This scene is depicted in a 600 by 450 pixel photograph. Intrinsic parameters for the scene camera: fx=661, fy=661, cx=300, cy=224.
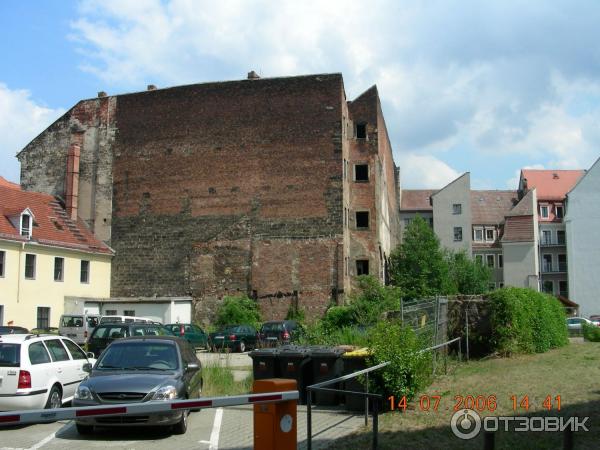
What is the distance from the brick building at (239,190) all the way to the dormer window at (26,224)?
7.93m

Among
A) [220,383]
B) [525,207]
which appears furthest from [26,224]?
[525,207]

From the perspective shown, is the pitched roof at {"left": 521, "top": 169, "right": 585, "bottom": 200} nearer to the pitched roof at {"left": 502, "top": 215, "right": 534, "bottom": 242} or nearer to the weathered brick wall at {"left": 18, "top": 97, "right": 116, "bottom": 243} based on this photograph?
the pitched roof at {"left": 502, "top": 215, "right": 534, "bottom": 242}

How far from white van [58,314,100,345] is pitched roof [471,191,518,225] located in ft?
168

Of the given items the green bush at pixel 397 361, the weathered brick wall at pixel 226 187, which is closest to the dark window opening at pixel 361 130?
the weathered brick wall at pixel 226 187

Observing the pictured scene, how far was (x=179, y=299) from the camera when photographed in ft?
133

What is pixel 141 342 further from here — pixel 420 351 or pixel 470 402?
pixel 470 402

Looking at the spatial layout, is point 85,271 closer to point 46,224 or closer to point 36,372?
point 46,224

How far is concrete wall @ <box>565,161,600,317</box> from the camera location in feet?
186

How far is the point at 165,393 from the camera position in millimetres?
10352

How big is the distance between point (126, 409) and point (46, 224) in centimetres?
3663

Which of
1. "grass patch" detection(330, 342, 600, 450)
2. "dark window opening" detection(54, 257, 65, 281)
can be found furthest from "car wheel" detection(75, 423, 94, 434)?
"dark window opening" detection(54, 257, 65, 281)

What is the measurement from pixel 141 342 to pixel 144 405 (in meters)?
6.40

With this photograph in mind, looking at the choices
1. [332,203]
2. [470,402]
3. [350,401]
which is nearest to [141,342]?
[350,401]

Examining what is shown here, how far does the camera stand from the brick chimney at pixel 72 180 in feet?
146
